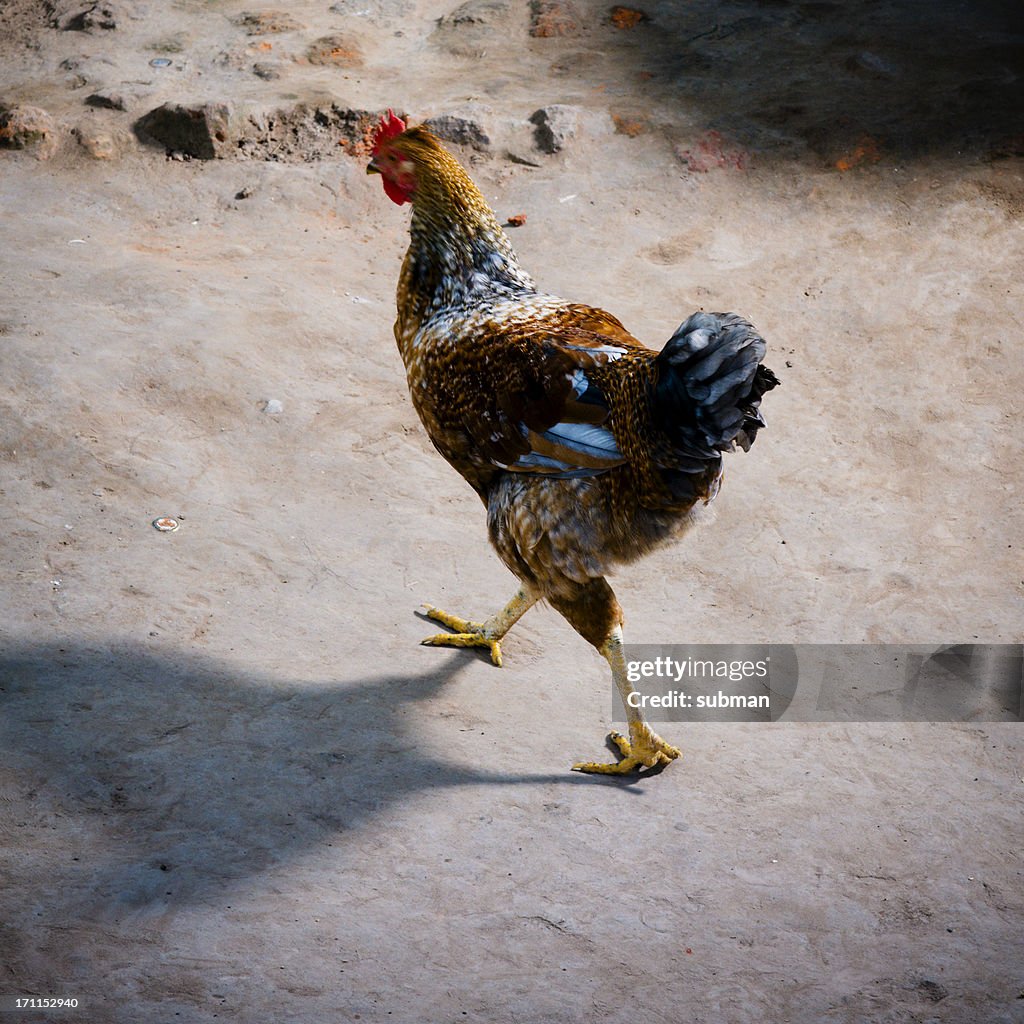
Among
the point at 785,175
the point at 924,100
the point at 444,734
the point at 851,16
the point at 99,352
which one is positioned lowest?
the point at 444,734

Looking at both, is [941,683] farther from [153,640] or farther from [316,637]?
[153,640]

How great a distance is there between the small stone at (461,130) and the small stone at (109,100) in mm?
2468

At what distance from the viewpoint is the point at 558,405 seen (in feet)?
12.3

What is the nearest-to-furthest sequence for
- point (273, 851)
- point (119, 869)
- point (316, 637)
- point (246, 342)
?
point (119, 869), point (273, 851), point (316, 637), point (246, 342)

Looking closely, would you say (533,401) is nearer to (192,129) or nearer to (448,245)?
(448,245)

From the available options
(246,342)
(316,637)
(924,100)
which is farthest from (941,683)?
(924,100)

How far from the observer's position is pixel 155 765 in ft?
11.6

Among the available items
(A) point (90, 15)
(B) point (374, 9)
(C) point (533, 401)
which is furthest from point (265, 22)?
Answer: (C) point (533, 401)

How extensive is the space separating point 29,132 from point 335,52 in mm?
2745

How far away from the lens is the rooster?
10.9 feet

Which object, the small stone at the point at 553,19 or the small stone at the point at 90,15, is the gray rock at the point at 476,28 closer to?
the small stone at the point at 553,19

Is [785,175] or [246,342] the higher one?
[785,175]

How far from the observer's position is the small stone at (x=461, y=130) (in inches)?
328

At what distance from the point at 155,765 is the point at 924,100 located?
26.5 feet
